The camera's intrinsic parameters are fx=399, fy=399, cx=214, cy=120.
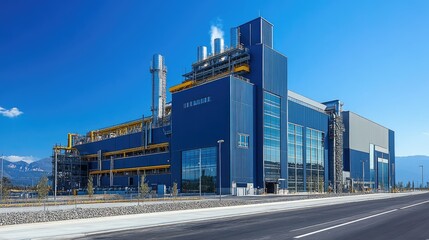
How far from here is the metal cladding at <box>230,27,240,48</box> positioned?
294ft

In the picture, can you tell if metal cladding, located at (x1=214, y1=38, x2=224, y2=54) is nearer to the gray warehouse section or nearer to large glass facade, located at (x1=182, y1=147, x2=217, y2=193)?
large glass facade, located at (x1=182, y1=147, x2=217, y2=193)

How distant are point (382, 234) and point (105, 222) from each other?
579 inches

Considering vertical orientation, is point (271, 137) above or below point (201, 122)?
below

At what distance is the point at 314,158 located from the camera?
101 m

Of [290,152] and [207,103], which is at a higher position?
[207,103]

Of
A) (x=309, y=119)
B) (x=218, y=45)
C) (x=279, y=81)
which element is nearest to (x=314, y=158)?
(x=309, y=119)

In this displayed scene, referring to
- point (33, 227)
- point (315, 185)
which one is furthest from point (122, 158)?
point (33, 227)

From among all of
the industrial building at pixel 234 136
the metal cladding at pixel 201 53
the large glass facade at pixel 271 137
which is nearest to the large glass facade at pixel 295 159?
the industrial building at pixel 234 136

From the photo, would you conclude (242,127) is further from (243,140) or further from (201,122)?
(201,122)

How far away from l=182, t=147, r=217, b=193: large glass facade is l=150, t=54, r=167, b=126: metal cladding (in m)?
19.8

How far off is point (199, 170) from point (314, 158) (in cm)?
3555

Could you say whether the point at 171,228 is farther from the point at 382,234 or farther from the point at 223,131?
the point at 223,131

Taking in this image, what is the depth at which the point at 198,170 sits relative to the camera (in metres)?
80.5

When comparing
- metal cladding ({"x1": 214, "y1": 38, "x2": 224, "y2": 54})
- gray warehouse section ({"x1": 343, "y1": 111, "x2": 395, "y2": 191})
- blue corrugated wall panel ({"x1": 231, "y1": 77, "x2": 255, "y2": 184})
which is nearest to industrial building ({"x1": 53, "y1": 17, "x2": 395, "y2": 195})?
metal cladding ({"x1": 214, "y1": 38, "x2": 224, "y2": 54})
